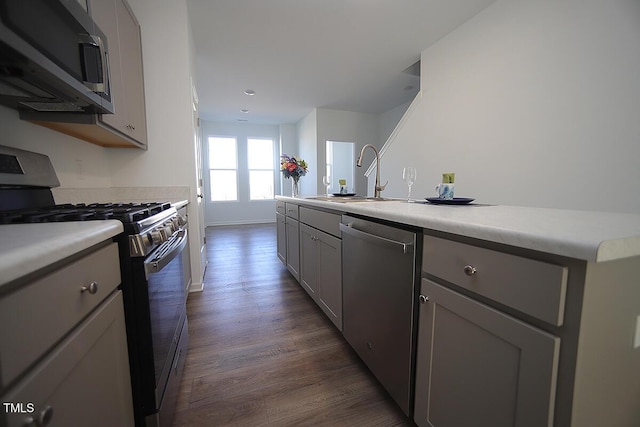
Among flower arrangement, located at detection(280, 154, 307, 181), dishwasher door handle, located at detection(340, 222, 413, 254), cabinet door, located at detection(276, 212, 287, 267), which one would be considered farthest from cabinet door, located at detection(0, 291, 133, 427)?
flower arrangement, located at detection(280, 154, 307, 181)

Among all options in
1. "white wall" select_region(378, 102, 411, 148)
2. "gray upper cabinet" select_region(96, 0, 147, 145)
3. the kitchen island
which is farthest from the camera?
"white wall" select_region(378, 102, 411, 148)

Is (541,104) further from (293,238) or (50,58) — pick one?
(50,58)

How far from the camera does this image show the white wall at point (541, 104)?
1.79m

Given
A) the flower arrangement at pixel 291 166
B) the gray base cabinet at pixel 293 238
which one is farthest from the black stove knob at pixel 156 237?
the flower arrangement at pixel 291 166

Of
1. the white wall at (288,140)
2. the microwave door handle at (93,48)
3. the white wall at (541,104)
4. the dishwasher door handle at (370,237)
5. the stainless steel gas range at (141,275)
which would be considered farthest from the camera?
the white wall at (288,140)

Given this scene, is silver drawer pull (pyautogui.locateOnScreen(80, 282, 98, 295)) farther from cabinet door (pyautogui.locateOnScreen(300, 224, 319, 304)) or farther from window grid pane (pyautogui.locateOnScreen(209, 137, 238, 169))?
window grid pane (pyautogui.locateOnScreen(209, 137, 238, 169))

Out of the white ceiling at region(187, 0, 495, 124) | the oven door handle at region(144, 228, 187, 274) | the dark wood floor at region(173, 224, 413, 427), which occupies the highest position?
the white ceiling at region(187, 0, 495, 124)

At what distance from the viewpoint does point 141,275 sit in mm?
869

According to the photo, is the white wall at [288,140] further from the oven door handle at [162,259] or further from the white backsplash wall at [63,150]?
the oven door handle at [162,259]

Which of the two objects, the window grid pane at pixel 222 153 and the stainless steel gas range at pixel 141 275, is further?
the window grid pane at pixel 222 153

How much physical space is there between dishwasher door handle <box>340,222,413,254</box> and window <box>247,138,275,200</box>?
6.06m

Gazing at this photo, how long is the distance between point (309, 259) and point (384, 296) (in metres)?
1.06

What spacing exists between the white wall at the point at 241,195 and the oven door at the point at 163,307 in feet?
19.1

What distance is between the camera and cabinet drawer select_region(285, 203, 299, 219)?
2.40m
